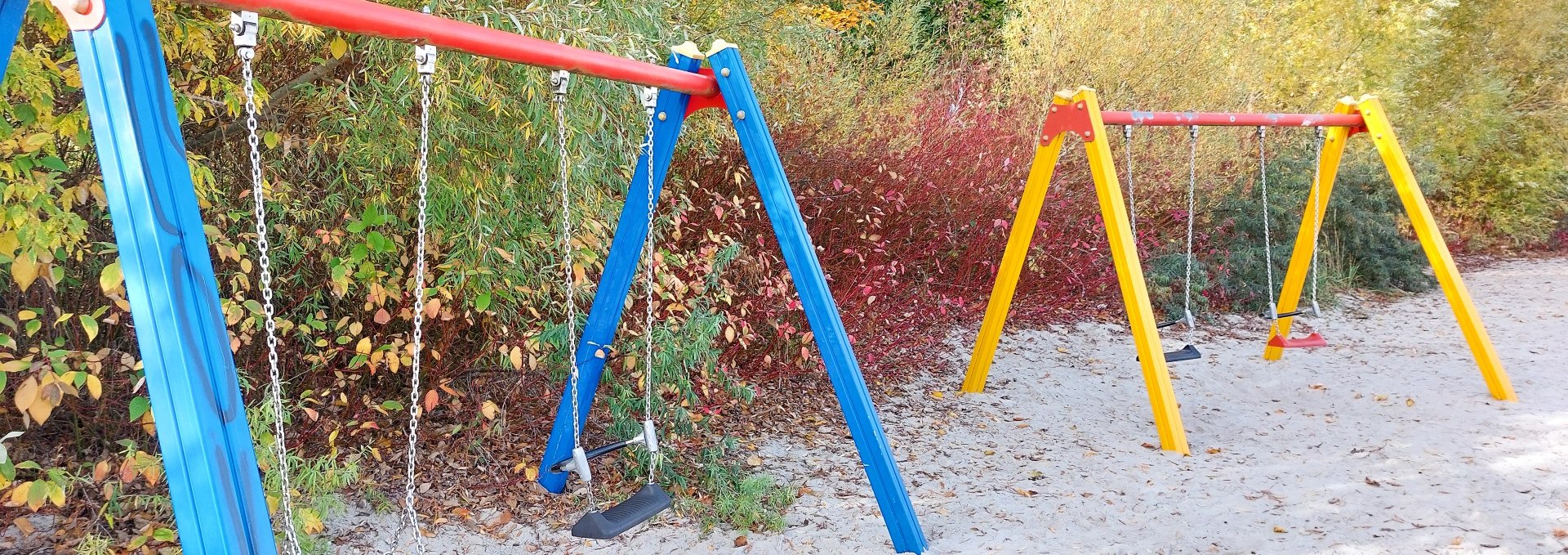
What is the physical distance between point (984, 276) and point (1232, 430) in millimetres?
2428

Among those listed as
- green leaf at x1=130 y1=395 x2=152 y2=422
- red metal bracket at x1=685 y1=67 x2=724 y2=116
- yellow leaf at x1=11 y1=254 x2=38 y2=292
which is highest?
red metal bracket at x1=685 y1=67 x2=724 y2=116

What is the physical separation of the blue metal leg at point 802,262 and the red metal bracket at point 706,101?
0.17 feet

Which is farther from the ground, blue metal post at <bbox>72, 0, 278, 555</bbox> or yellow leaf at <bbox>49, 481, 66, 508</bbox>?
blue metal post at <bbox>72, 0, 278, 555</bbox>

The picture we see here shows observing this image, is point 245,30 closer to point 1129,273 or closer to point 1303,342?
point 1129,273

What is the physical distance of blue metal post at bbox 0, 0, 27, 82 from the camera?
4.81 feet

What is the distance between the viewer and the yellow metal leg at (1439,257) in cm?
435

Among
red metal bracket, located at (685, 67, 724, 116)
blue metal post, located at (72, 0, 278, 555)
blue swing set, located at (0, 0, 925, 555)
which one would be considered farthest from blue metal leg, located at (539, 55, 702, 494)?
blue metal post, located at (72, 0, 278, 555)

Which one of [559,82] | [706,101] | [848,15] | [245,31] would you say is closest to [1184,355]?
[706,101]

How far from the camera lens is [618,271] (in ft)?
9.05

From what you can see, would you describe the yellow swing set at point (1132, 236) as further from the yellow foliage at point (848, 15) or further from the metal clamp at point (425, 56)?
the yellow foliage at point (848, 15)

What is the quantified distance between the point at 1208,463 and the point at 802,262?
2.02 metres

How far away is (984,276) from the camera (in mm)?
6250

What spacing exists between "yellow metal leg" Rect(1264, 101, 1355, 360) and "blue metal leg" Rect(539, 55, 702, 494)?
3.37 metres

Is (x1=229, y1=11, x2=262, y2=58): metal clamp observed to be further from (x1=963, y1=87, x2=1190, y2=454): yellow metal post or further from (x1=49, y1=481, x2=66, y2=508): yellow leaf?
(x1=963, y1=87, x2=1190, y2=454): yellow metal post
